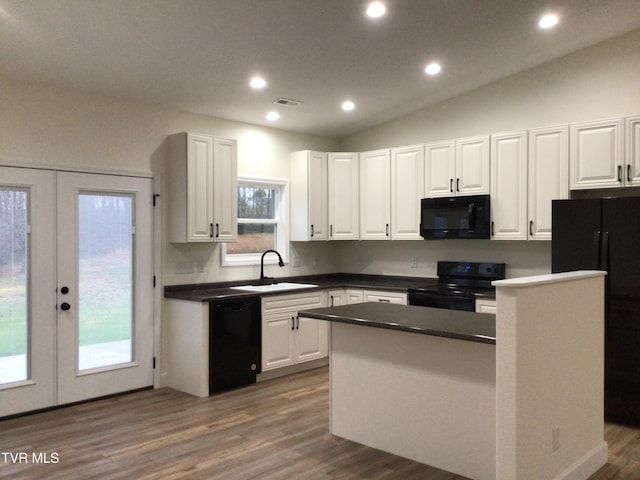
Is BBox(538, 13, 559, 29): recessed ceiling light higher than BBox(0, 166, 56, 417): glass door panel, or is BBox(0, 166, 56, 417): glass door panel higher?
BBox(538, 13, 559, 29): recessed ceiling light

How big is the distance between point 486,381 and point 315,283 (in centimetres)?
325

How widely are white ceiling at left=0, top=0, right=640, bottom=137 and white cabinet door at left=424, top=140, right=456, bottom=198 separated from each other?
58 cm

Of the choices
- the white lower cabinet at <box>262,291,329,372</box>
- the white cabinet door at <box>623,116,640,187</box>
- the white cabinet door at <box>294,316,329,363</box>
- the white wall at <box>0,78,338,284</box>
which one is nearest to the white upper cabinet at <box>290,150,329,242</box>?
the white wall at <box>0,78,338,284</box>

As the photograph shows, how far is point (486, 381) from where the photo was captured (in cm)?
288

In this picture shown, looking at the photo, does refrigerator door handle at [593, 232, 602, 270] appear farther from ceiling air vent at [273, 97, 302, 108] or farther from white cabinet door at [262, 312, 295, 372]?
ceiling air vent at [273, 97, 302, 108]

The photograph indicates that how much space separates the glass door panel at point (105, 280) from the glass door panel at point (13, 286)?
42 centimetres

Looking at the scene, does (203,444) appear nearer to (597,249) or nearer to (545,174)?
(597,249)

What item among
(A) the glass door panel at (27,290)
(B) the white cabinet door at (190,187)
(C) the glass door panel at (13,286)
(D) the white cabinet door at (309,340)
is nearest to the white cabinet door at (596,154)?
(D) the white cabinet door at (309,340)

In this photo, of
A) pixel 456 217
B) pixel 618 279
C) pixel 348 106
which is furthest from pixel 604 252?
pixel 348 106

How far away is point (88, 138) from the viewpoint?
4.47 meters

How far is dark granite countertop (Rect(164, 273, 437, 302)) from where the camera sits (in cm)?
482

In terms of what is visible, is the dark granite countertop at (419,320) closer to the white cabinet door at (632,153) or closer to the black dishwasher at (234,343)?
the black dishwasher at (234,343)

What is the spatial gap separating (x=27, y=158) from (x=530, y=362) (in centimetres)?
378

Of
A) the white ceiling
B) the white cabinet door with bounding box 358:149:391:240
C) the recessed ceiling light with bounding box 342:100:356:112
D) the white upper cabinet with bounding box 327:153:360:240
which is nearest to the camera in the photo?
the white ceiling
